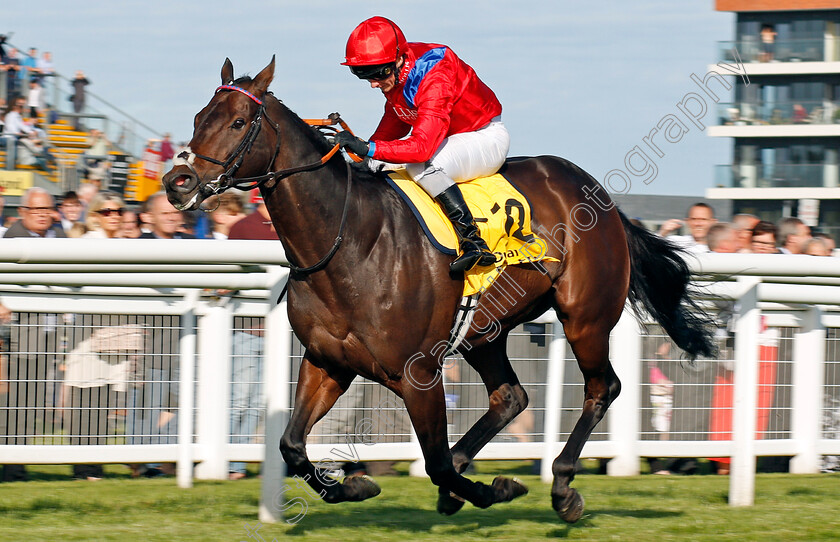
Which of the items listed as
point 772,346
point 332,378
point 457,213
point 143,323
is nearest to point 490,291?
point 457,213

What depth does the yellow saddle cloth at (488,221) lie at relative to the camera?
3898 mm

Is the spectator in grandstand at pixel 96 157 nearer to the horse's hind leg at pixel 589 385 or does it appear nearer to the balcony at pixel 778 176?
the horse's hind leg at pixel 589 385

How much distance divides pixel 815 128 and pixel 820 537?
23726mm

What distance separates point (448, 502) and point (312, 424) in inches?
26.6

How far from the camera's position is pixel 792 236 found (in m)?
7.37

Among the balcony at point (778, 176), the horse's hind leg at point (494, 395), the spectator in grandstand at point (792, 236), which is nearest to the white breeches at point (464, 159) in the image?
the horse's hind leg at point (494, 395)

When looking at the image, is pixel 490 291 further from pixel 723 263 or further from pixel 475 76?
pixel 723 263

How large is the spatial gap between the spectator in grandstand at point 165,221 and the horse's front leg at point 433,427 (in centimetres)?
260

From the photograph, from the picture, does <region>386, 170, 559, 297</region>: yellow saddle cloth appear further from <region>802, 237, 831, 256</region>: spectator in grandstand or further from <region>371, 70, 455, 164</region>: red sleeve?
<region>802, 237, 831, 256</region>: spectator in grandstand

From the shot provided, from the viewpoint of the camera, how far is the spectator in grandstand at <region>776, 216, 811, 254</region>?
728 centimetres

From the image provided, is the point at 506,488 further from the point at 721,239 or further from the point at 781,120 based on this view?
the point at 781,120

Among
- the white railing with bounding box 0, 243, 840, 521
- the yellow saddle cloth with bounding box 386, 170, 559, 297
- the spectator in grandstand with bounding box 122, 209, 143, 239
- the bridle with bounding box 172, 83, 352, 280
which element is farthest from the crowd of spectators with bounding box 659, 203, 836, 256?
the spectator in grandstand with bounding box 122, 209, 143, 239

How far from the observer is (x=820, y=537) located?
161 inches

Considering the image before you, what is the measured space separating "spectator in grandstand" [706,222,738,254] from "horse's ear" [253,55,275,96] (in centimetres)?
385
